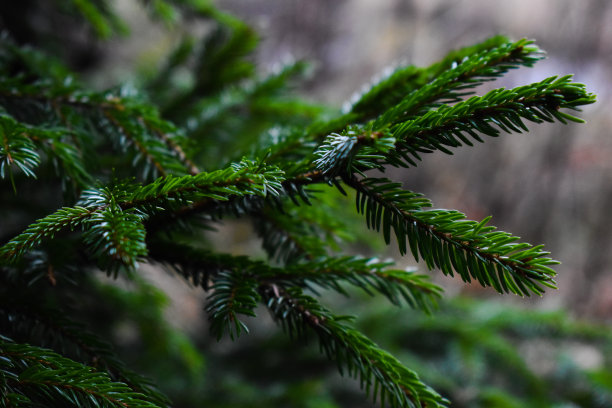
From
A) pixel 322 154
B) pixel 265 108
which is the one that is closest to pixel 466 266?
pixel 322 154

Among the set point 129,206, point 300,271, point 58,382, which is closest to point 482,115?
point 300,271

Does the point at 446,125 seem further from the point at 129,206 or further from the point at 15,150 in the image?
the point at 15,150

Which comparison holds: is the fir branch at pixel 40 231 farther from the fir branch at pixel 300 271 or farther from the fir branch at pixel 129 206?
the fir branch at pixel 300 271

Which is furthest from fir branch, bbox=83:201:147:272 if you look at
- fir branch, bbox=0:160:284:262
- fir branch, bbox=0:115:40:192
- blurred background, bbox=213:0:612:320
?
blurred background, bbox=213:0:612:320

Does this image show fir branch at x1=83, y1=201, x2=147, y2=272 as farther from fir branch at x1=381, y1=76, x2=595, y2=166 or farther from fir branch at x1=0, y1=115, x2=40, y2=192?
fir branch at x1=381, y1=76, x2=595, y2=166

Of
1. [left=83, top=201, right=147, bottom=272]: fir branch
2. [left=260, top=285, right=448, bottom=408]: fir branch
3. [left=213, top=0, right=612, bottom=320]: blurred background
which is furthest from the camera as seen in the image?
[left=213, top=0, right=612, bottom=320]: blurred background
